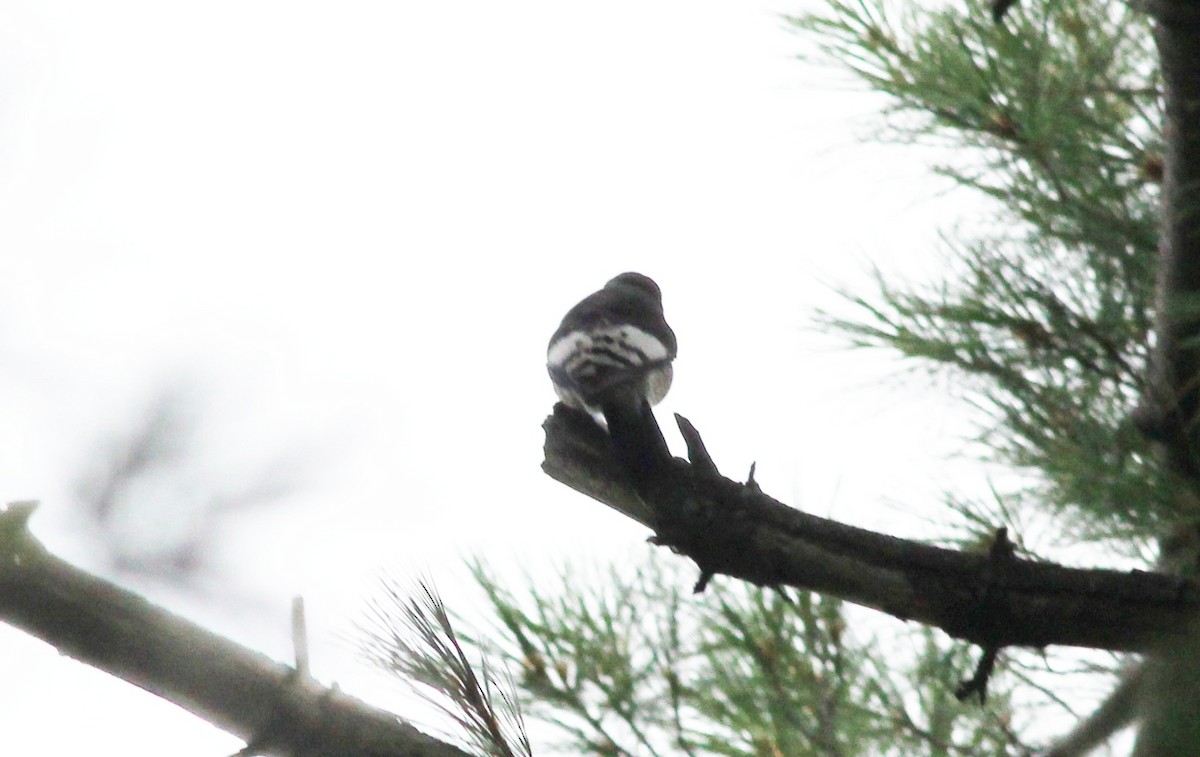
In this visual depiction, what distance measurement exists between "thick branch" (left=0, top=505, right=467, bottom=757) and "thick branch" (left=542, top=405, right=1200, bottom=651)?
0.30m

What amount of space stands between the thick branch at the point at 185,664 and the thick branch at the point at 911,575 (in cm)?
30

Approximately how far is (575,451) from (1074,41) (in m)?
0.68

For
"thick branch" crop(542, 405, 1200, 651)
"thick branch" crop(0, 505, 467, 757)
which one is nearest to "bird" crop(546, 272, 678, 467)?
"thick branch" crop(542, 405, 1200, 651)

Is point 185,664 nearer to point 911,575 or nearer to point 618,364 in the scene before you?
point 911,575

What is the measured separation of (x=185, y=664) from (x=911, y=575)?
582 millimetres

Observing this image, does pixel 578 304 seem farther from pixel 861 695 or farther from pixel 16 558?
pixel 16 558

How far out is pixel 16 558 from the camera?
0.62 meters

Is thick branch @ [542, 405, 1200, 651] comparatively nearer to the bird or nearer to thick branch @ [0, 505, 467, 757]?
the bird

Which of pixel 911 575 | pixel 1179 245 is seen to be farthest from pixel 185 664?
pixel 1179 245

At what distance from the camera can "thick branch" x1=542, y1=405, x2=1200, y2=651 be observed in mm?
995

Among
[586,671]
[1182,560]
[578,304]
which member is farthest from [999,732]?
[578,304]

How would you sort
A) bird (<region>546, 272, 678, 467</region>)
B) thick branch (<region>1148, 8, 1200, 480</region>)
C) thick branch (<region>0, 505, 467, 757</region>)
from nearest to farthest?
thick branch (<region>0, 505, 467, 757</region>)
thick branch (<region>1148, 8, 1200, 480</region>)
bird (<region>546, 272, 678, 467</region>)

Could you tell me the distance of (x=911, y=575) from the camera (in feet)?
3.38

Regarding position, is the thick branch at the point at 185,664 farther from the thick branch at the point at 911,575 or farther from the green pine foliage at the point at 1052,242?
the green pine foliage at the point at 1052,242
